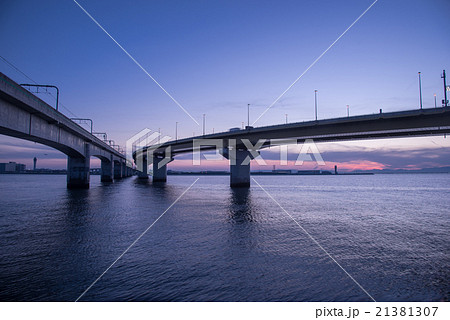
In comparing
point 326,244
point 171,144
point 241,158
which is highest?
point 171,144

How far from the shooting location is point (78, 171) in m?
56.7

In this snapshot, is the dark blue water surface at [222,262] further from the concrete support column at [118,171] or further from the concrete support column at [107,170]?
the concrete support column at [118,171]

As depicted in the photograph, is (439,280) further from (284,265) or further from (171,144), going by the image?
(171,144)

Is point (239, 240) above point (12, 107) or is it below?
below

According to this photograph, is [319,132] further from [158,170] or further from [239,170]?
[158,170]

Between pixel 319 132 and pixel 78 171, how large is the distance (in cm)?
4839

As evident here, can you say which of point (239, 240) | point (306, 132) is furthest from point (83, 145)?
point (239, 240)

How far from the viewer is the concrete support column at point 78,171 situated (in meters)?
55.9

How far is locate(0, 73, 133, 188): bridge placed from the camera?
22.4 meters

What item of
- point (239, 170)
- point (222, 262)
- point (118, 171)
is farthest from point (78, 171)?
point (118, 171)

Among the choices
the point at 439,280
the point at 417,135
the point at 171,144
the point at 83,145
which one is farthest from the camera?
the point at 171,144

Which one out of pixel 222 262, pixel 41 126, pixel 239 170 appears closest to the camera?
pixel 222 262
